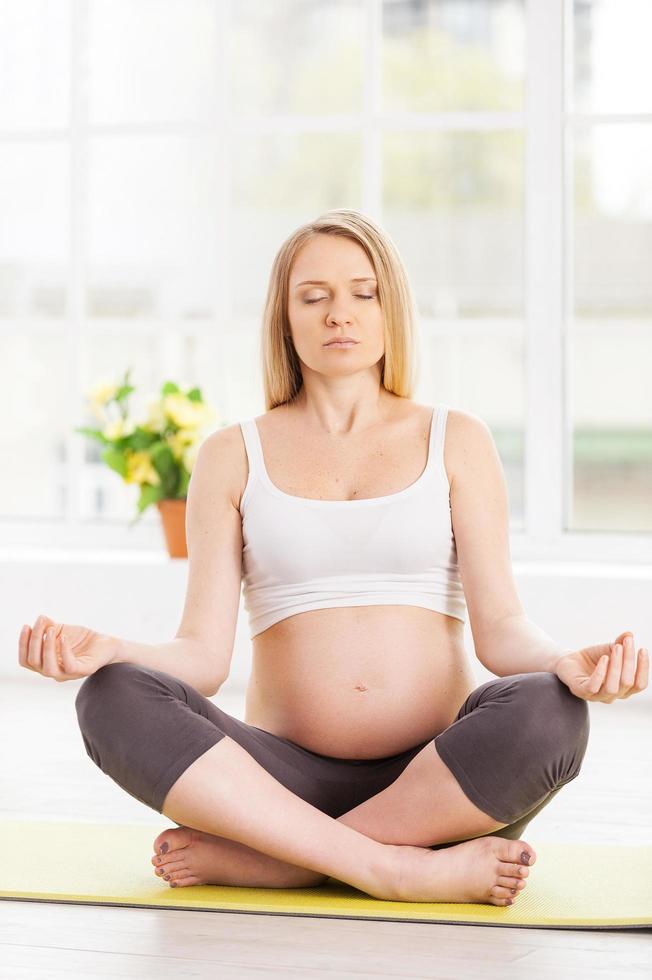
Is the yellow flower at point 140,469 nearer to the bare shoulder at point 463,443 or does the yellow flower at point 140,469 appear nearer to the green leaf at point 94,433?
the green leaf at point 94,433

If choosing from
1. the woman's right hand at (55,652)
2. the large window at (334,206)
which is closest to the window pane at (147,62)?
the large window at (334,206)

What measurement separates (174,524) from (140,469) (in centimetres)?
20

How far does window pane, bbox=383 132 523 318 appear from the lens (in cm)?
481

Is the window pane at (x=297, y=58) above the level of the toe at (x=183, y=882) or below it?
above

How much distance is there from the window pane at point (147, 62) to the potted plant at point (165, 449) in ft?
3.59

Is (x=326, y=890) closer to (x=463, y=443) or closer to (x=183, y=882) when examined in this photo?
(x=183, y=882)

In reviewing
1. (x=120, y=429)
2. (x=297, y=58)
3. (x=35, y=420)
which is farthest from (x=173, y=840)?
(x=297, y=58)

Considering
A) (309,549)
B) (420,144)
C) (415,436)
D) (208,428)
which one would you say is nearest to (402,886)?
(309,549)

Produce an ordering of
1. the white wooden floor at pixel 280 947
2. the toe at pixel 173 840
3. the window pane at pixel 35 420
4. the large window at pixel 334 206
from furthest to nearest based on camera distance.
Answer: the window pane at pixel 35 420 < the large window at pixel 334 206 < the toe at pixel 173 840 < the white wooden floor at pixel 280 947

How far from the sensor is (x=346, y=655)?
86.7 inches

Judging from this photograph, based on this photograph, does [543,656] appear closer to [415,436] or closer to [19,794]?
[415,436]

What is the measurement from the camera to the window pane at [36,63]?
5.01 meters

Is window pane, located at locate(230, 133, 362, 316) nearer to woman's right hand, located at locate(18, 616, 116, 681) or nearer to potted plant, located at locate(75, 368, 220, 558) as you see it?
potted plant, located at locate(75, 368, 220, 558)

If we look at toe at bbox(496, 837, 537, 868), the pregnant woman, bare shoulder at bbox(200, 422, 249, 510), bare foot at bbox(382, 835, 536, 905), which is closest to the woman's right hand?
the pregnant woman
